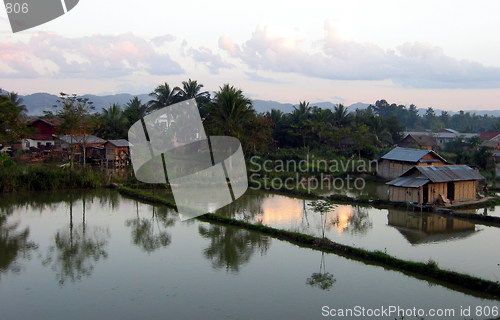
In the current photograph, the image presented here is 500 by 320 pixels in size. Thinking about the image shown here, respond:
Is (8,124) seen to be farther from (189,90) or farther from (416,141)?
(416,141)

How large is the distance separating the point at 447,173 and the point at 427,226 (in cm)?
386

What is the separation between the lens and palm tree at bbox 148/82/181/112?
105ft

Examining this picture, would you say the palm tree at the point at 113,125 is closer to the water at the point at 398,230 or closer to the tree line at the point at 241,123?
the tree line at the point at 241,123

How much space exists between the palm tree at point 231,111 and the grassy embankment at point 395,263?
11.1 meters

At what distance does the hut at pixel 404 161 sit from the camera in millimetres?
20625

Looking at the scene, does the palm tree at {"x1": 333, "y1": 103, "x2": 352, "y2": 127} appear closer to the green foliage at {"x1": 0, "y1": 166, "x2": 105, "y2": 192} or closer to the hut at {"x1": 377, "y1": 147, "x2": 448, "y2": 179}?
the hut at {"x1": 377, "y1": 147, "x2": 448, "y2": 179}

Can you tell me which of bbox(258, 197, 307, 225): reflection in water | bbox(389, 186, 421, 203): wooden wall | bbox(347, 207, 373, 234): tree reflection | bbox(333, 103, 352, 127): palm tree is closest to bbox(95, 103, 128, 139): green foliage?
bbox(333, 103, 352, 127): palm tree

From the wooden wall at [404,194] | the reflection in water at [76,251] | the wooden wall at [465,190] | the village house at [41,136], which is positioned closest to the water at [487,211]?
the wooden wall at [465,190]

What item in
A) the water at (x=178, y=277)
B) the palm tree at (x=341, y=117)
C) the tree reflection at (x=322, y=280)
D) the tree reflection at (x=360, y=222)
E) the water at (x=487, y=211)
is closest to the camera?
the water at (x=178, y=277)

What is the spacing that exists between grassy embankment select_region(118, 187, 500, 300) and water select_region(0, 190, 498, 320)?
253 mm

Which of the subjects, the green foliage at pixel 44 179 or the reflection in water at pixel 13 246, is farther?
the green foliage at pixel 44 179

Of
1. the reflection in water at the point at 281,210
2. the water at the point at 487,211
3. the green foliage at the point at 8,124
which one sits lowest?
the reflection in water at the point at 281,210

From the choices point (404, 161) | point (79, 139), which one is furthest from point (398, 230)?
point (79, 139)

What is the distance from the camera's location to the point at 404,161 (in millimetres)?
21016
